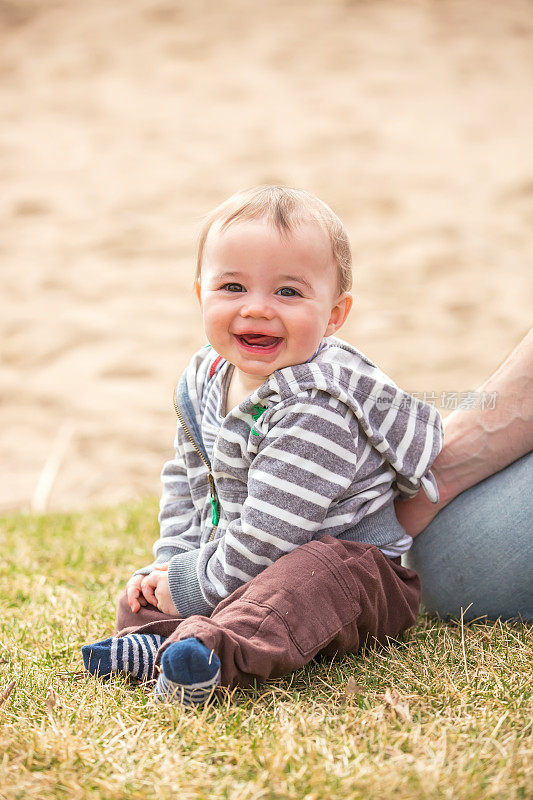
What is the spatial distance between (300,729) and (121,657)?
1.34 ft

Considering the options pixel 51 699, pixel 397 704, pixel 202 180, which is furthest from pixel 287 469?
pixel 202 180

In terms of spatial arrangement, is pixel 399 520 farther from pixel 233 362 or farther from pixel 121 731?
pixel 121 731

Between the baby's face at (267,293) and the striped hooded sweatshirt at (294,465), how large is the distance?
55mm

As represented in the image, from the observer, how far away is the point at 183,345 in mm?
6523

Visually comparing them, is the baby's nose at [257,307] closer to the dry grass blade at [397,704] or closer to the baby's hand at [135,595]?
the baby's hand at [135,595]

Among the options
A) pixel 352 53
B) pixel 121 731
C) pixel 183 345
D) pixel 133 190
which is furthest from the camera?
pixel 352 53

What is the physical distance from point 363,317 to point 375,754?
18.5 feet

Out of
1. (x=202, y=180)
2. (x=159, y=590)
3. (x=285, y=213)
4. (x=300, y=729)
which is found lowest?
(x=300, y=729)

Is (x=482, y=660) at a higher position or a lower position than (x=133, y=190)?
lower

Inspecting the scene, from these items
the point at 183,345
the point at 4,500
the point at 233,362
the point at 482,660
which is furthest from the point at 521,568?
the point at 183,345

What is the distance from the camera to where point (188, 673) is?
1.47 meters

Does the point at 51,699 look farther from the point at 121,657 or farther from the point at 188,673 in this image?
the point at 188,673

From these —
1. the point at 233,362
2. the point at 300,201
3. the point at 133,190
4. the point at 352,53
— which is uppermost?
the point at 352,53

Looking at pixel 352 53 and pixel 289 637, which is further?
pixel 352 53
